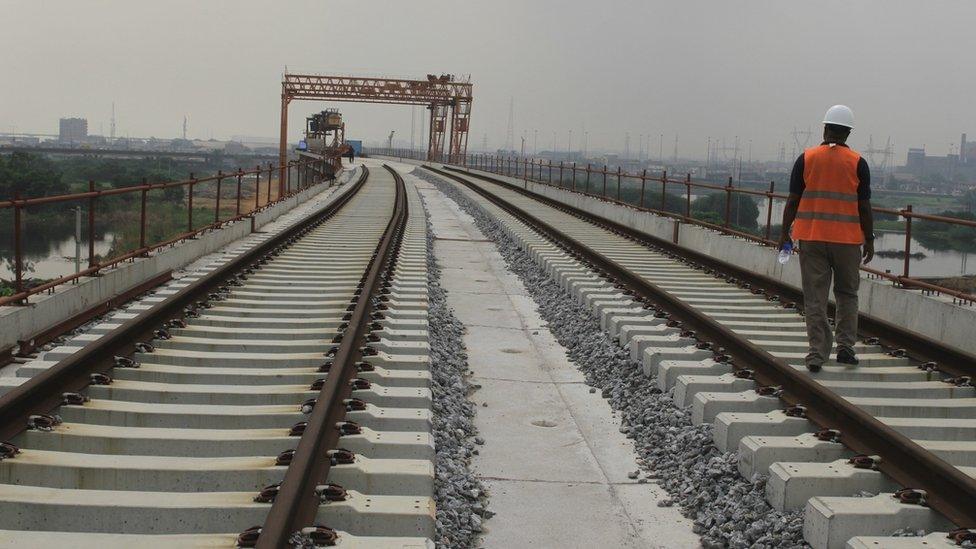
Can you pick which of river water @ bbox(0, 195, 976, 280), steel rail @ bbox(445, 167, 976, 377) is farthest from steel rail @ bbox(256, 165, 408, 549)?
river water @ bbox(0, 195, 976, 280)

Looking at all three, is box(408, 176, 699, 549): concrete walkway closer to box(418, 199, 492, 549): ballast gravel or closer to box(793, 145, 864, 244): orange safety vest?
box(418, 199, 492, 549): ballast gravel

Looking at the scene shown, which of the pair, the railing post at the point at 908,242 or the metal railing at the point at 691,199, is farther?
the railing post at the point at 908,242

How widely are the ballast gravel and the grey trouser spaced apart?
2.71 metres

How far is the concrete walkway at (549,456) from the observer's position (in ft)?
16.9

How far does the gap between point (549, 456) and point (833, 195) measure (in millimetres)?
3179

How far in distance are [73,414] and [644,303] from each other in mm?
6387

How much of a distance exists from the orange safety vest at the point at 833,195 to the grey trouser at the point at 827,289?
0.31 feet

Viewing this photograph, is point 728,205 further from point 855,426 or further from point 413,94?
point 413,94

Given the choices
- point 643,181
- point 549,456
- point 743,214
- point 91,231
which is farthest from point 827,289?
point 643,181

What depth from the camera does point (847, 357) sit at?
7828 mm

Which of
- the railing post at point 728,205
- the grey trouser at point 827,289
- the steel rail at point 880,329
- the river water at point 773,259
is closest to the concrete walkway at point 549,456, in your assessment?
the grey trouser at point 827,289

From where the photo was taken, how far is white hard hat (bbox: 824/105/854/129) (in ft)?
25.1

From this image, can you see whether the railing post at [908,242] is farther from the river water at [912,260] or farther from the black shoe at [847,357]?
the black shoe at [847,357]

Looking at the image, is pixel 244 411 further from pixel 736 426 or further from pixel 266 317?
pixel 266 317
